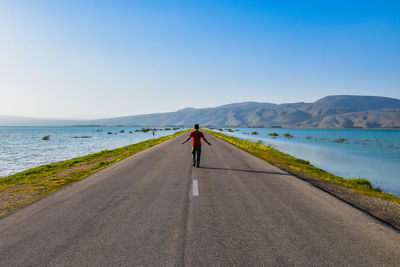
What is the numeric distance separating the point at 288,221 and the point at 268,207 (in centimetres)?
95

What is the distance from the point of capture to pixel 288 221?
16.6 feet

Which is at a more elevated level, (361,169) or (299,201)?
(299,201)

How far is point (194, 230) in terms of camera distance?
14.8 feet

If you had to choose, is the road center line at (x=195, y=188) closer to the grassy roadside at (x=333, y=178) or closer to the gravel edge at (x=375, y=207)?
the gravel edge at (x=375, y=207)

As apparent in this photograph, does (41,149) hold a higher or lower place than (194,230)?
lower

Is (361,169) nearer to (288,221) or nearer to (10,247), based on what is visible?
(288,221)

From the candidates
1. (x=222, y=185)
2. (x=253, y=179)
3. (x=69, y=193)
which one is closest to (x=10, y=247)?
(x=69, y=193)

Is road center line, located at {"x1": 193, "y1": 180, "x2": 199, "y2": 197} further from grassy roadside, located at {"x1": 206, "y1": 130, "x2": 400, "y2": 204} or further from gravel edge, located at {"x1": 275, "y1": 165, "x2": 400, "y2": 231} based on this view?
grassy roadside, located at {"x1": 206, "y1": 130, "x2": 400, "y2": 204}

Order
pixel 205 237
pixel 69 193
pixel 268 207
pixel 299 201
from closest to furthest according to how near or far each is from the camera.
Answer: pixel 205 237 < pixel 268 207 < pixel 299 201 < pixel 69 193

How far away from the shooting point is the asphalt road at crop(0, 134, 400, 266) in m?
3.55

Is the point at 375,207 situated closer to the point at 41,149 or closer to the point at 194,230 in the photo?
the point at 194,230

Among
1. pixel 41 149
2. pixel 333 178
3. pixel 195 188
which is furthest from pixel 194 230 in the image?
pixel 41 149

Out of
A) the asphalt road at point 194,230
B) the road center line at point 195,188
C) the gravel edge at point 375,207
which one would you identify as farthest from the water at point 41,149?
the gravel edge at point 375,207

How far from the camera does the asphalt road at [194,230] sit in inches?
140
